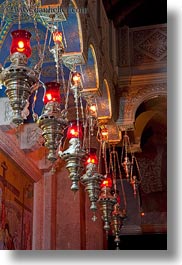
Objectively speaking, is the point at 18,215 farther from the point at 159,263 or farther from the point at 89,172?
the point at 159,263

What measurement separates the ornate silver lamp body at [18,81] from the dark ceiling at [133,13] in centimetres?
293

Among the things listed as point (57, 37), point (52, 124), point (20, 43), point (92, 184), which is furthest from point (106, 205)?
point (20, 43)

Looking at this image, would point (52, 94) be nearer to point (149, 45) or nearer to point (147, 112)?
point (149, 45)

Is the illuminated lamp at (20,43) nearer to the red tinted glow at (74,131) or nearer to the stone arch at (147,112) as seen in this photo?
the red tinted glow at (74,131)

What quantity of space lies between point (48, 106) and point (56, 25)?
0.74 metres

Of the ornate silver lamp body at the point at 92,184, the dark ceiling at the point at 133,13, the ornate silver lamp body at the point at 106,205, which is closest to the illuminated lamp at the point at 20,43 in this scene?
the ornate silver lamp body at the point at 92,184

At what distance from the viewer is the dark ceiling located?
7.17 meters

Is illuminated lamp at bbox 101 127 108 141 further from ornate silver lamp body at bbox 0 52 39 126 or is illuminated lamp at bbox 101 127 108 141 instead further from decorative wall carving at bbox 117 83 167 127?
ornate silver lamp body at bbox 0 52 39 126

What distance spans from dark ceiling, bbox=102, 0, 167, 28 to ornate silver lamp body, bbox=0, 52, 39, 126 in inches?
115

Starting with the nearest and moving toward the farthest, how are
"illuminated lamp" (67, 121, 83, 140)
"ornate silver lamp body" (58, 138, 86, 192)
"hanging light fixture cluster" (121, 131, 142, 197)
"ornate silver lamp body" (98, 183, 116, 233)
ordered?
"ornate silver lamp body" (58, 138, 86, 192) → "illuminated lamp" (67, 121, 83, 140) → "ornate silver lamp body" (98, 183, 116, 233) → "hanging light fixture cluster" (121, 131, 142, 197)

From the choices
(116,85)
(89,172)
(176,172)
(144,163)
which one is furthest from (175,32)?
(144,163)

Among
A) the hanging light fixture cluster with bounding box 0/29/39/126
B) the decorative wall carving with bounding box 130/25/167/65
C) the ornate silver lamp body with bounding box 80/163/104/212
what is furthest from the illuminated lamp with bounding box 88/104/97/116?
the hanging light fixture cluster with bounding box 0/29/39/126

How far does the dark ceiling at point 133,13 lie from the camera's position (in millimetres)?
7168

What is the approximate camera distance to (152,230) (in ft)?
32.4
